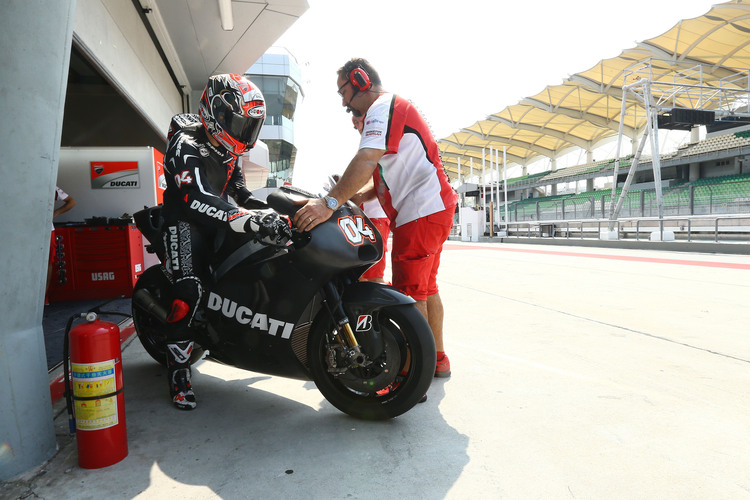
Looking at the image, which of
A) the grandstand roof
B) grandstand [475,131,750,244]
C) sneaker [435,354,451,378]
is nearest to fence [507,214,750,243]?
grandstand [475,131,750,244]

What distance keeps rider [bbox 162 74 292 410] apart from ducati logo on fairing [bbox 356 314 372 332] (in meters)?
0.70

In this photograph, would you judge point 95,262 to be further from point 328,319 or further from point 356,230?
point 356,230

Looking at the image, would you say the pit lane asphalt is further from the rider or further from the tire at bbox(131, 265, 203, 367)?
the rider

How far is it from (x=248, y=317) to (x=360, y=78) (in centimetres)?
152

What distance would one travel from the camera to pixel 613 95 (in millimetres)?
34844

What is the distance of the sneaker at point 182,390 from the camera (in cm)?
239

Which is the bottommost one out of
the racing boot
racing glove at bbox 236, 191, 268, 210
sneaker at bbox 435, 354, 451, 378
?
sneaker at bbox 435, 354, 451, 378

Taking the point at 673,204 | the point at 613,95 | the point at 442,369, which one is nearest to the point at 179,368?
the point at 442,369

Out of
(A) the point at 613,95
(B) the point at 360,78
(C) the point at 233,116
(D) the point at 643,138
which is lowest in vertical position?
(C) the point at 233,116

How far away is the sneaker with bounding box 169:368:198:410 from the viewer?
2.39 meters

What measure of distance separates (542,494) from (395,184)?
1.76 m

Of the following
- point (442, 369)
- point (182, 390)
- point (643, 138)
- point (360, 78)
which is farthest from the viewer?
point (643, 138)

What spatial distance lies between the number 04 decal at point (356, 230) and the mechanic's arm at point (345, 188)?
0.08 meters

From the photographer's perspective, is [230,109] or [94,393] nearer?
[94,393]
